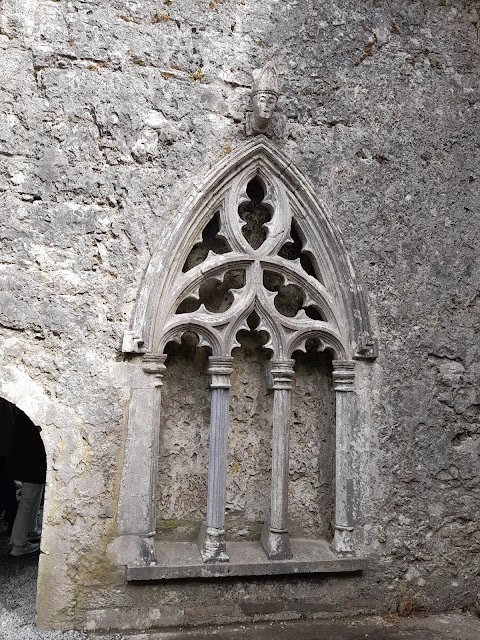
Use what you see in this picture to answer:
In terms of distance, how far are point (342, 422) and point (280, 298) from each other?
0.97m

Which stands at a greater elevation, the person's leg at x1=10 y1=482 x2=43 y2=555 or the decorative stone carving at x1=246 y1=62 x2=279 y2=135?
the decorative stone carving at x1=246 y1=62 x2=279 y2=135

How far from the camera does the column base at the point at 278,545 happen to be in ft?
11.9

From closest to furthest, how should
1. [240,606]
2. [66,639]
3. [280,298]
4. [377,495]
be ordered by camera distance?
[66,639], [240,606], [377,495], [280,298]

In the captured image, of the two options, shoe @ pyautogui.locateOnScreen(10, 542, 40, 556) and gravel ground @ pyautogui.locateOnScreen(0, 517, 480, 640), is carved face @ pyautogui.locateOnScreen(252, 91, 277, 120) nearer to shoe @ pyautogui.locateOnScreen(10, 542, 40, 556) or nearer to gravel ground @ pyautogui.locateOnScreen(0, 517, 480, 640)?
gravel ground @ pyautogui.locateOnScreen(0, 517, 480, 640)

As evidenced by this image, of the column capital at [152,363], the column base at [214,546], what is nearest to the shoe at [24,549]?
the column base at [214,546]

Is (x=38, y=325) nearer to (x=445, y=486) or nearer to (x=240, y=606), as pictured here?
(x=240, y=606)

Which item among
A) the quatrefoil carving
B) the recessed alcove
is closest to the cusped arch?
the quatrefoil carving

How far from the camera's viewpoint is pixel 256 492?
153 inches

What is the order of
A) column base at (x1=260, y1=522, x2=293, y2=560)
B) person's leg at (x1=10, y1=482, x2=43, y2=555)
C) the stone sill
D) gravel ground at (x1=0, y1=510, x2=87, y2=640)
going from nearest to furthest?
gravel ground at (x1=0, y1=510, x2=87, y2=640), the stone sill, column base at (x1=260, y1=522, x2=293, y2=560), person's leg at (x1=10, y1=482, x2=43, y2=555)

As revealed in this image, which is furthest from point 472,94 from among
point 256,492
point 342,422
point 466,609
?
point 466,609

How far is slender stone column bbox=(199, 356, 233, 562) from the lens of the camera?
11.8ft

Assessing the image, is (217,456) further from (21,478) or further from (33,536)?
(33,536)

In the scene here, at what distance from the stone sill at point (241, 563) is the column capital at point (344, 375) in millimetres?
1077

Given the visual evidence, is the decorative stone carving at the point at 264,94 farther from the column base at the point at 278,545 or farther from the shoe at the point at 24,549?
the shoe at the point at 24,549
